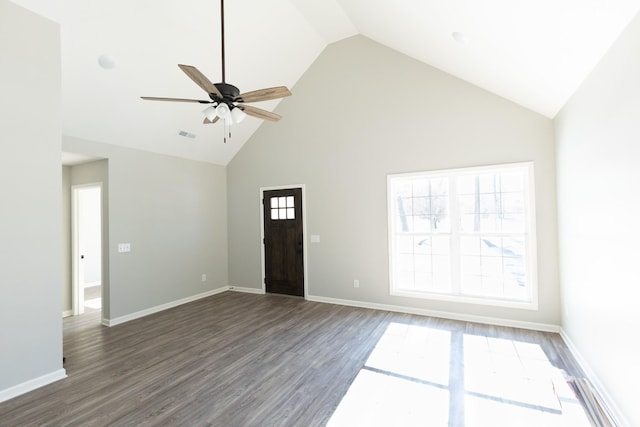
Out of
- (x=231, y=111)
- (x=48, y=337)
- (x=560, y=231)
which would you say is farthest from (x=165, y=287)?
(x=560, y=231)

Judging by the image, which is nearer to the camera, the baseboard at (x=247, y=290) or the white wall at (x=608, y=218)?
the white wall at (x=608, y=218)

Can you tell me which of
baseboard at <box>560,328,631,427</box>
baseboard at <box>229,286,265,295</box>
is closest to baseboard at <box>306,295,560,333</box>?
baseboard at <box>560,328,631,427</box>

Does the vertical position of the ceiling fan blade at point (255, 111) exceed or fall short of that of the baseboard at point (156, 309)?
it exceeds it

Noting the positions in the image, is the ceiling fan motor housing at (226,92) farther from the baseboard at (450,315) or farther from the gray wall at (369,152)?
the baseboard at (450,315)

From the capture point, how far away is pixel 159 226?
5.09m

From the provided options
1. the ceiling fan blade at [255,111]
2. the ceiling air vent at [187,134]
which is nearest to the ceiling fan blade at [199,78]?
the ceiling fan blade at [255,111]

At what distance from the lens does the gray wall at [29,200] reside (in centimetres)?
258

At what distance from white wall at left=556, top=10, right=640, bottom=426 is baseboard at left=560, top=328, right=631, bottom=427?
0.02m

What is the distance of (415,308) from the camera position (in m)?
4.50

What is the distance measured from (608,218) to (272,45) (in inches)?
181

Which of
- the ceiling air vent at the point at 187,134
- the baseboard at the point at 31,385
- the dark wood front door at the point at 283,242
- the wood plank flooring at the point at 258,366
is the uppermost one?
the ceiling air vent at the point at 187,134

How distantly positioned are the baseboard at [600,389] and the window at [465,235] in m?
0.82

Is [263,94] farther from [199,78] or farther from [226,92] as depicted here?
[199,78]

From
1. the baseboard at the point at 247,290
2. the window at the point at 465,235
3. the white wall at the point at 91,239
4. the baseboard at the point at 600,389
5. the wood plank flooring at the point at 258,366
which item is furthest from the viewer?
the white wall at the point at 91,239
